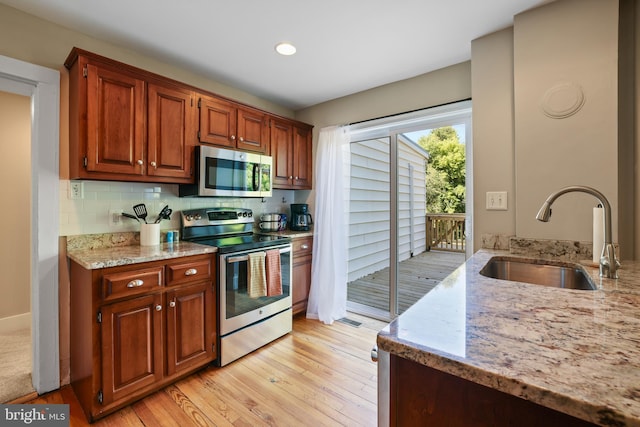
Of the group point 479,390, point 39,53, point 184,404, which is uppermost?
point 39,53

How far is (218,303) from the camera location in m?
2.17

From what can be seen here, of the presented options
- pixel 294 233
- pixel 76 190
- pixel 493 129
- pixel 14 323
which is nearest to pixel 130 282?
pixel 76 190

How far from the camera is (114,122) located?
6.26ft

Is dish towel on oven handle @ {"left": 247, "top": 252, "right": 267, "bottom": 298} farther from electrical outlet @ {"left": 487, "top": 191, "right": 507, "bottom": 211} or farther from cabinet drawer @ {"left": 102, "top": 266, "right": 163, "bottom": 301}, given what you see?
electrical outlet @ {"left": 487, "top": 191, "right": 507, "bottom": 211}

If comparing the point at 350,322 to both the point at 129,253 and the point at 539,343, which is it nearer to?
the point at 129,253

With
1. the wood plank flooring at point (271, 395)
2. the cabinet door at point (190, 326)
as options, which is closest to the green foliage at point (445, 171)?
the wood plank flooring at point (271, 395)

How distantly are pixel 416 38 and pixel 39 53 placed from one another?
255 cm

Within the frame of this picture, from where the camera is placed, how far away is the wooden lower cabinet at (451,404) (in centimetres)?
54

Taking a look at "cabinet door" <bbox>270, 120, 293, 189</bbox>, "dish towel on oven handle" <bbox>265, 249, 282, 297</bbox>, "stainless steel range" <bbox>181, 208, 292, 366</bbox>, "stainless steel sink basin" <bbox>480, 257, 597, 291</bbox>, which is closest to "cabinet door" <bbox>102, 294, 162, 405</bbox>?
"stainless steel range" <bbox>181, 208, 292, 366</bbox>

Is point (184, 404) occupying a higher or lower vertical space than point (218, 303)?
lower

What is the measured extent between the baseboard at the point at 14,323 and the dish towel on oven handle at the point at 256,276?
236 cm

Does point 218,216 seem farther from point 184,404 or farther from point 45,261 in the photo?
point 184,404

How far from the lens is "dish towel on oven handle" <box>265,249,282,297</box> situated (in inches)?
96.9

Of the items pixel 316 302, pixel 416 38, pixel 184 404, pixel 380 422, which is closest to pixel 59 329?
pixel 184 404
